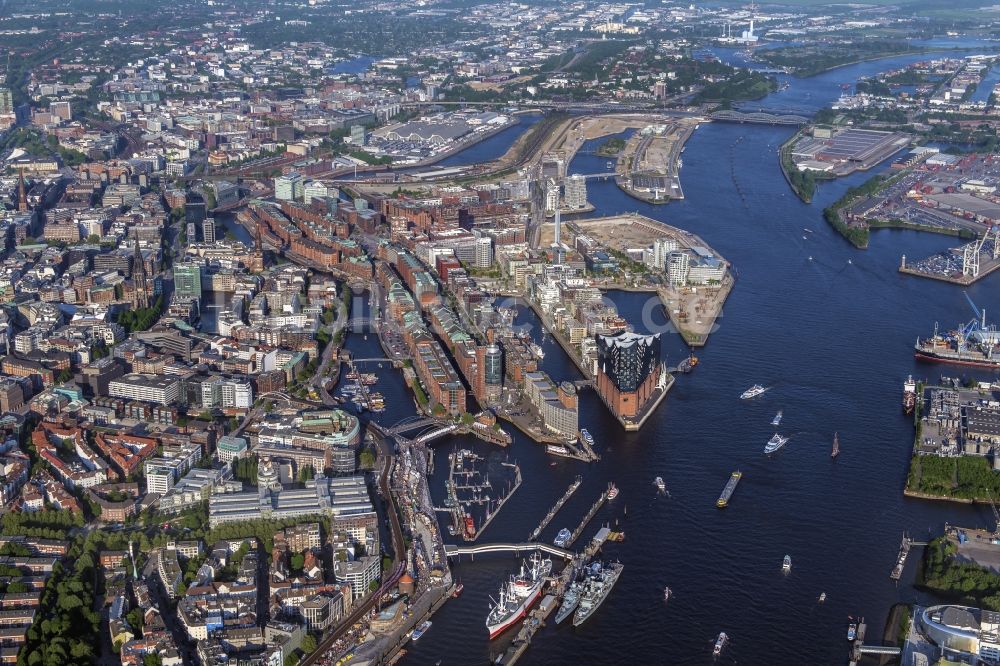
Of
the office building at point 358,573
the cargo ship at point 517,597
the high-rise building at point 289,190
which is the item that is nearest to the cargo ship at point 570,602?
the cargo ship at point 517,597

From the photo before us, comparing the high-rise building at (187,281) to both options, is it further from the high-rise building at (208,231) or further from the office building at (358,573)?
the office building at (358,573)

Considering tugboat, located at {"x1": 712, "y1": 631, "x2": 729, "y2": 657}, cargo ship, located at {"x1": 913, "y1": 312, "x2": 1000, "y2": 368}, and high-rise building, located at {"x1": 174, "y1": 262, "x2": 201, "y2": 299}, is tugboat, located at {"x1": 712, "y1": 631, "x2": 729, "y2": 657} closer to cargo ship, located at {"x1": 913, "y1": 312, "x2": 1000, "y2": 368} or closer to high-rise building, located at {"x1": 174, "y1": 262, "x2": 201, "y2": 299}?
cargo ship, located at {"x1": 913, "y1": 312, "x2": 1000, "y2": 368}

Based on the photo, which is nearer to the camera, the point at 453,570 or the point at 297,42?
the point at 453,570

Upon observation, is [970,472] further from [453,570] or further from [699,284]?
[699,284]

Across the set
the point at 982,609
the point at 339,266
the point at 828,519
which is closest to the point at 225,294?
the point at 339,266

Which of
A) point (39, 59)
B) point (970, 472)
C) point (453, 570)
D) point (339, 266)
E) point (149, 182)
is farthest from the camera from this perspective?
point (39, 59)

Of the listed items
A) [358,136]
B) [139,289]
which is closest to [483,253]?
[139,289]
